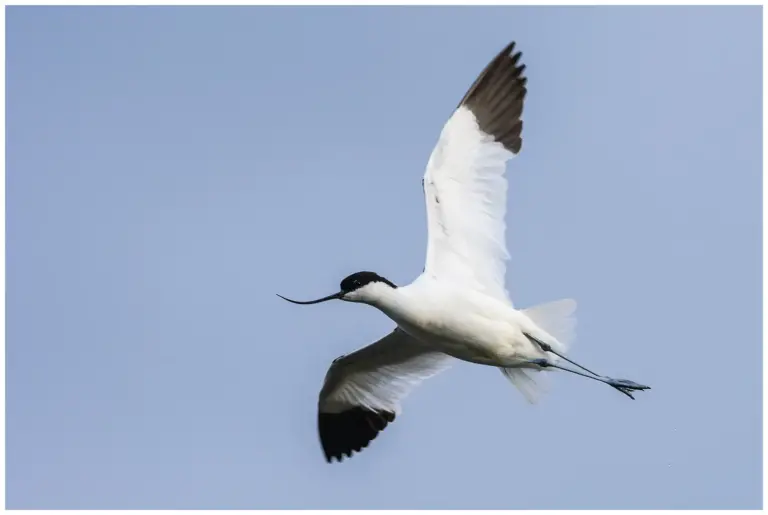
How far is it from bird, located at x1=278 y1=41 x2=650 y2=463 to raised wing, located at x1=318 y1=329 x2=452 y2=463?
0.01 m

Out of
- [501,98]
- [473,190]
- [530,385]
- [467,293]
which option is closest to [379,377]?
[530,385]

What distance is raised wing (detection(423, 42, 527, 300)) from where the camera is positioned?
9.18 metres

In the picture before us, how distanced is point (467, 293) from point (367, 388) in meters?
1.72

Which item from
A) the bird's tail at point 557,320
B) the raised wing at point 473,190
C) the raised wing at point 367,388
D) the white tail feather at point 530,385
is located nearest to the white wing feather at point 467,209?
the raised wing at point 473,190

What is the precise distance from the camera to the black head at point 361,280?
8.73 m

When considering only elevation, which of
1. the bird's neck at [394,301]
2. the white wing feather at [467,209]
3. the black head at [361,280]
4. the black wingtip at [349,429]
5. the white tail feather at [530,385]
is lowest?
the black wingtip at [349,429]

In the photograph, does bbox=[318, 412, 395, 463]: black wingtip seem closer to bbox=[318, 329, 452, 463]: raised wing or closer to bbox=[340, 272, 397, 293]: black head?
bbox=[318, 329, 452, 463]: raised wing

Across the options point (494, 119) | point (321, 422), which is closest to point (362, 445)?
point (321, 422)

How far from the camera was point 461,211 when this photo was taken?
364 inches

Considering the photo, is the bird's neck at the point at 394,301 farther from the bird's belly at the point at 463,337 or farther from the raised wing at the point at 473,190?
the raised wing at the point at 473,190

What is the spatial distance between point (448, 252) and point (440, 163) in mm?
649

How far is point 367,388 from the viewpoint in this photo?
10312 millimetres

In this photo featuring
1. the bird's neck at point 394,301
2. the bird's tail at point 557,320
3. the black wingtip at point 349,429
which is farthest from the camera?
the black wingtip at point 349,429

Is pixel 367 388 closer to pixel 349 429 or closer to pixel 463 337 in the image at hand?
pixel 349 429
